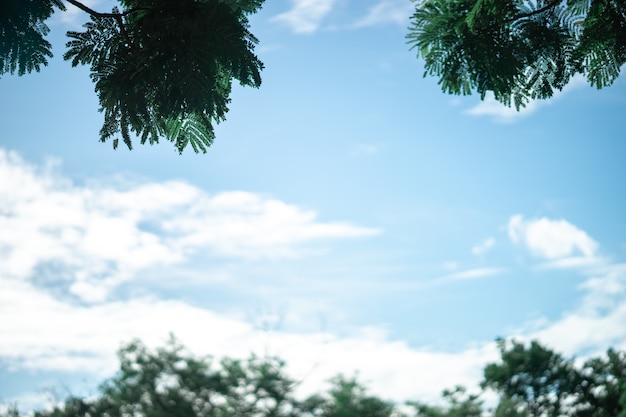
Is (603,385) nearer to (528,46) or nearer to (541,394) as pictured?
(541,394)

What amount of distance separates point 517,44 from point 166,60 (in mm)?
2545

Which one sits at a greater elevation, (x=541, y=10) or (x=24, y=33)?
(x=541, y=10)

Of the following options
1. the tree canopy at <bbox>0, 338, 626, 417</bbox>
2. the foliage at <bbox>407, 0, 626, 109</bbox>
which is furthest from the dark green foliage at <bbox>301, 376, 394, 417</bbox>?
the foliage at <bbox>407, 0, 626, 109</bbox>

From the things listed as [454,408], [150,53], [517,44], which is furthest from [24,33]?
[454,408]

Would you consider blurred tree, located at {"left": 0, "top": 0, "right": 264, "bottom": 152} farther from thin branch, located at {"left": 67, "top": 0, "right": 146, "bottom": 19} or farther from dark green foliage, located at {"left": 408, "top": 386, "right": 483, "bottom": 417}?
dark green foliage, located at {"left": 408, "top": 386, "right": 483, "bottom": 417}

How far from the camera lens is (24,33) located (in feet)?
10.2

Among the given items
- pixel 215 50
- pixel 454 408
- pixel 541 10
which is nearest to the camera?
pixel 215 50

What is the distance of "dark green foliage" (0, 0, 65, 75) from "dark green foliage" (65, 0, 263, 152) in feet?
0.65

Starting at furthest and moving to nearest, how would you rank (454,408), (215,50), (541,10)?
(454,408)
(541,10)
(215,50)

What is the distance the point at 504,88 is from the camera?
3.53m

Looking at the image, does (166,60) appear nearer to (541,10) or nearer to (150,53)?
(150,53)

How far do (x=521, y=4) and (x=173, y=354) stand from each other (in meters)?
28.3

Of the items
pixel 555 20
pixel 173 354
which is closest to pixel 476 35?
pixel 555 20

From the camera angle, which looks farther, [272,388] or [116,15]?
[272,388]
